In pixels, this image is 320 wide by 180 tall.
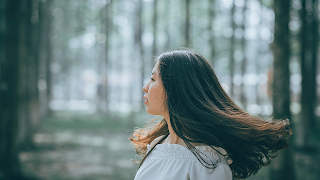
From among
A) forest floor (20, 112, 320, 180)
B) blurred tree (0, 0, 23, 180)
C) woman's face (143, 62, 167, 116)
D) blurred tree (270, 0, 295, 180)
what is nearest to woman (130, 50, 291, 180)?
woman's face (143, 62, 167, 116)

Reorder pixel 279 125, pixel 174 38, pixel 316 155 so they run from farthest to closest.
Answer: pixel 174 38, pixel 316 155, pixel 279 125

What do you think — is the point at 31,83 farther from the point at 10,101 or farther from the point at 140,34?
the point at 140,34

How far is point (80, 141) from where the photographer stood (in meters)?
11.7

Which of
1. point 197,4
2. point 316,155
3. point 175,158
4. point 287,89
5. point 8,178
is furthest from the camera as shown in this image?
point 197,4

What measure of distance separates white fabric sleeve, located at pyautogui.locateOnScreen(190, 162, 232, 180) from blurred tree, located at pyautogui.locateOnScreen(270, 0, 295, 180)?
13.3ft

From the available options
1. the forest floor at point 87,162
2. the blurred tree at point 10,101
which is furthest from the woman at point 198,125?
the blurred tree at point 10,101

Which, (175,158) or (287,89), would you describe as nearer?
(175,158)

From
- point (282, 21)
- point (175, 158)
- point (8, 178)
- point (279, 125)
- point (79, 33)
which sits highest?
point (79, 33)

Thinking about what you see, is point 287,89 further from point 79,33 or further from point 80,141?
point 79,33

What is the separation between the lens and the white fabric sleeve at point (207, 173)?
1339 mm

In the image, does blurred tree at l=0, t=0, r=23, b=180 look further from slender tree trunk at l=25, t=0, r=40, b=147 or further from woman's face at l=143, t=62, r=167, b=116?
woman's face at l=143, t=62, r=167, b=116

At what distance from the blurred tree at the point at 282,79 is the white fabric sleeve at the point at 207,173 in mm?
4054

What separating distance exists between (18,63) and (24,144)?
195 inches

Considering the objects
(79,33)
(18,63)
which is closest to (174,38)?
(79,33)
